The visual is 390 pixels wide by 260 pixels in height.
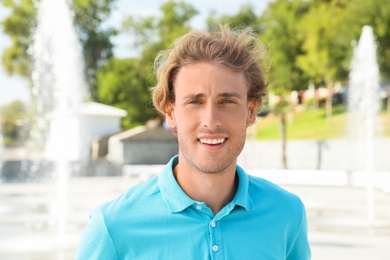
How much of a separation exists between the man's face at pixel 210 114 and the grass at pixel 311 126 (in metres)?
28.4

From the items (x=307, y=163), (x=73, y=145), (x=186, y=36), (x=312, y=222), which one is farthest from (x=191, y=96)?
(x=73, y=145)

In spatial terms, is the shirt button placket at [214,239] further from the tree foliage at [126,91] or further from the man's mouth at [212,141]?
the tree foliage at [126,91]

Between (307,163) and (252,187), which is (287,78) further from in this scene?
(252,187)

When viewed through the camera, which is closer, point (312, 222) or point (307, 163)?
point (312, 222)

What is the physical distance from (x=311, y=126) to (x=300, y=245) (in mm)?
32042

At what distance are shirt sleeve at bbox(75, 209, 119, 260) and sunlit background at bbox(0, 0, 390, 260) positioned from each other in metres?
0.70

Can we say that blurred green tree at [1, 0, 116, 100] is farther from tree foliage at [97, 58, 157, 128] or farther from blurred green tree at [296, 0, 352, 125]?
blurred green tree at [296, 0, 352, 125]

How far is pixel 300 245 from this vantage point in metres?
1.96

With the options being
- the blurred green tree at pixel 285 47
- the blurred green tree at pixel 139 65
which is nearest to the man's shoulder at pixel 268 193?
the blurred green tree at pixel 285 47

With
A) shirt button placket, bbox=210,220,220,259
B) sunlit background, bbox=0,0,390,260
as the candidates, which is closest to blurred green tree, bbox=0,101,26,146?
sunlit background, bbox=0,0,390,260

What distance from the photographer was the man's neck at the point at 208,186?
177 cm

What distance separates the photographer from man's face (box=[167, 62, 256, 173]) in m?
1.68

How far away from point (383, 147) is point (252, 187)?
60.7 feet

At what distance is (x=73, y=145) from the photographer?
990 inches
